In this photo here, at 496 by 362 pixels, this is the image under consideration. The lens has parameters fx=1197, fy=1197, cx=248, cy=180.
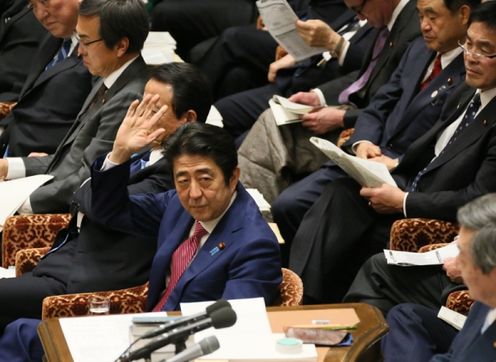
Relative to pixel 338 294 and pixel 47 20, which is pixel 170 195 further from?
pixel 47 20

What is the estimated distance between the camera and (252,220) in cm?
397

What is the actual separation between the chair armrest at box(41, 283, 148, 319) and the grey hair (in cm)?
143

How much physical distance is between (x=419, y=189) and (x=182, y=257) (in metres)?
1.31

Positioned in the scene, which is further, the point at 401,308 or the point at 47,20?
the point at 47,20

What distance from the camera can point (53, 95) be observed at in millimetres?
5844

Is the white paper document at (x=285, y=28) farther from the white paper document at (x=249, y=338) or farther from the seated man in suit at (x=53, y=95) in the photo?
the white paper document at (x=249, y=338)

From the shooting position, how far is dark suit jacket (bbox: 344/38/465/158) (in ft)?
17.2

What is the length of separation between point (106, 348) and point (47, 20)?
9.50 feet

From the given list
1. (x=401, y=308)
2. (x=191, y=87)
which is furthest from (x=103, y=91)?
(x=401, y=308)

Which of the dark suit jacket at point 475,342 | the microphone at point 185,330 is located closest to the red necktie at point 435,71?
the dark suit jacket at point 475,342

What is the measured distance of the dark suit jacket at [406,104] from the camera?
17.2 feet

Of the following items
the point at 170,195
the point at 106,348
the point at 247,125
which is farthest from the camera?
the point at 247,125

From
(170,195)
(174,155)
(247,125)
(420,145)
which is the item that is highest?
(174,155)

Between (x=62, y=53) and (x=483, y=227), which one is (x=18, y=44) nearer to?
(x=62, y=53)
